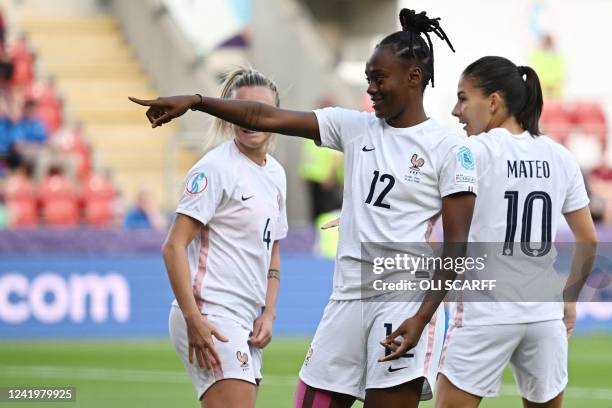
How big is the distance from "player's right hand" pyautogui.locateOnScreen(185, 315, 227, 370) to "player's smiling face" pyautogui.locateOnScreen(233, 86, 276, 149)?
2.64 feet

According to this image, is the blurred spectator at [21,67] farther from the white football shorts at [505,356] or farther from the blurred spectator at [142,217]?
the white football shorts at [505,356]

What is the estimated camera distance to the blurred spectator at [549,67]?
22.3 meters

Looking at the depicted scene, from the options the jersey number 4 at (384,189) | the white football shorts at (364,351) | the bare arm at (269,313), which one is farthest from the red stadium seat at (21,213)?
the jersey number 4 at (384,189)

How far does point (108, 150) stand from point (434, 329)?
651 inches

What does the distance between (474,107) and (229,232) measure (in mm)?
1288

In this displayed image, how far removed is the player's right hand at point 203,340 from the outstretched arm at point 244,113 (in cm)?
83

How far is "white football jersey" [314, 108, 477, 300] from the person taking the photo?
5168mm

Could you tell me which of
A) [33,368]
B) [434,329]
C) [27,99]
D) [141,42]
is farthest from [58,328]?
[434,329]

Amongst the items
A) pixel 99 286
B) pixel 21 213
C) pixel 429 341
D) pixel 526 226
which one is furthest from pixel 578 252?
pixel 21 213

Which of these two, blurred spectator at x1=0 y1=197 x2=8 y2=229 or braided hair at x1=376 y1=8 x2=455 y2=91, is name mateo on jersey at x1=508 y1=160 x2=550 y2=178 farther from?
blurred spectator at x1=0 y1=197 x2=8 y2=229

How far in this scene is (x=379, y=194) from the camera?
520cm

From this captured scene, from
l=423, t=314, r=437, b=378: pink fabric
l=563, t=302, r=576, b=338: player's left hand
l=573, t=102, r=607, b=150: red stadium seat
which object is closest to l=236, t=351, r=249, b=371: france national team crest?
l=423, t=314, r=437, b=378: pink fabric

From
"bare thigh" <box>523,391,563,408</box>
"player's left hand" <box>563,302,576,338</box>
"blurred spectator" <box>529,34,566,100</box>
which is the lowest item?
"bare thigh" <box>523,391,563,408</box>

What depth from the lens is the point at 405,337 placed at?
5074 millimetres
